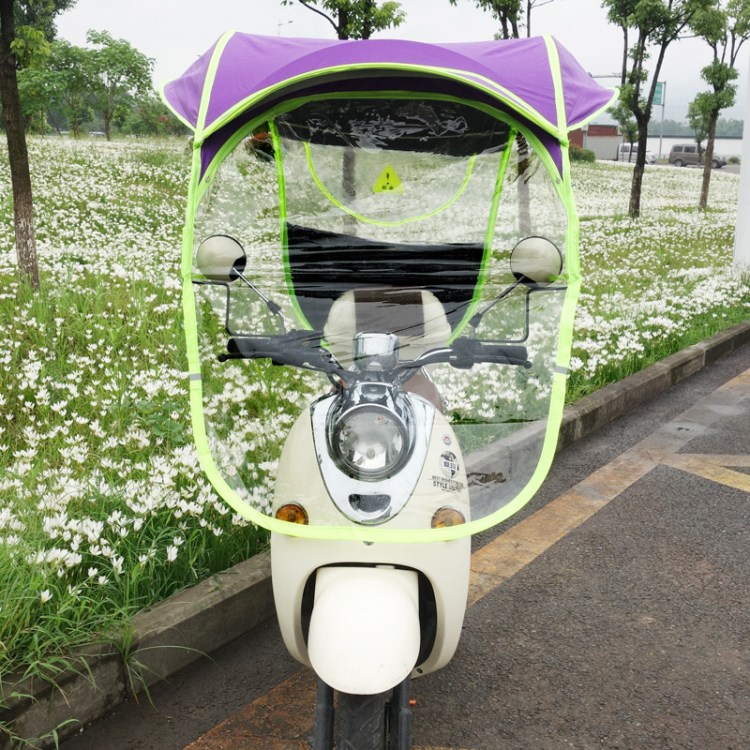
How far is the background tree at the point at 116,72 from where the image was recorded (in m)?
34.6

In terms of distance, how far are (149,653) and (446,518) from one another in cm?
137

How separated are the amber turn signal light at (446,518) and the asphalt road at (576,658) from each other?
99cm

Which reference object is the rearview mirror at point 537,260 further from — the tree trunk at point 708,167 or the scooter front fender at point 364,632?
the tree trunk at point 708,167

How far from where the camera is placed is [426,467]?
2.01 m

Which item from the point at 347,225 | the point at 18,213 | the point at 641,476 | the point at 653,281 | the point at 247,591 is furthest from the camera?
the point at 653,281

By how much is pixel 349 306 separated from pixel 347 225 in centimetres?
39

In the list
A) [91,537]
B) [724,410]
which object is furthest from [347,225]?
[724,410]

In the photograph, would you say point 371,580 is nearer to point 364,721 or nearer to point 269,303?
point 364,721

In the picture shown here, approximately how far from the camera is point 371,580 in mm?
1916

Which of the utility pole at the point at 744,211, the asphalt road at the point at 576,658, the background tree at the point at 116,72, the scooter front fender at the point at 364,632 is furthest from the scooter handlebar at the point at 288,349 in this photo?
the background tree at the point at 116,72

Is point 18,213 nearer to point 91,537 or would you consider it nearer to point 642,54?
point 91,537

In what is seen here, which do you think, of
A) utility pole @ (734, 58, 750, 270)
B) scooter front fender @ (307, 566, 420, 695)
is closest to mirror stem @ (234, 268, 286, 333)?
scooter front fender @ (307, 566, 420, 695)

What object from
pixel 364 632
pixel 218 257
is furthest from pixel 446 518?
pixel 218 257

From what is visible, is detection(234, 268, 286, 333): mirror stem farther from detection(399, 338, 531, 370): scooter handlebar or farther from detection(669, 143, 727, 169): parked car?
detection(669, 143, 727, 169): parked car
